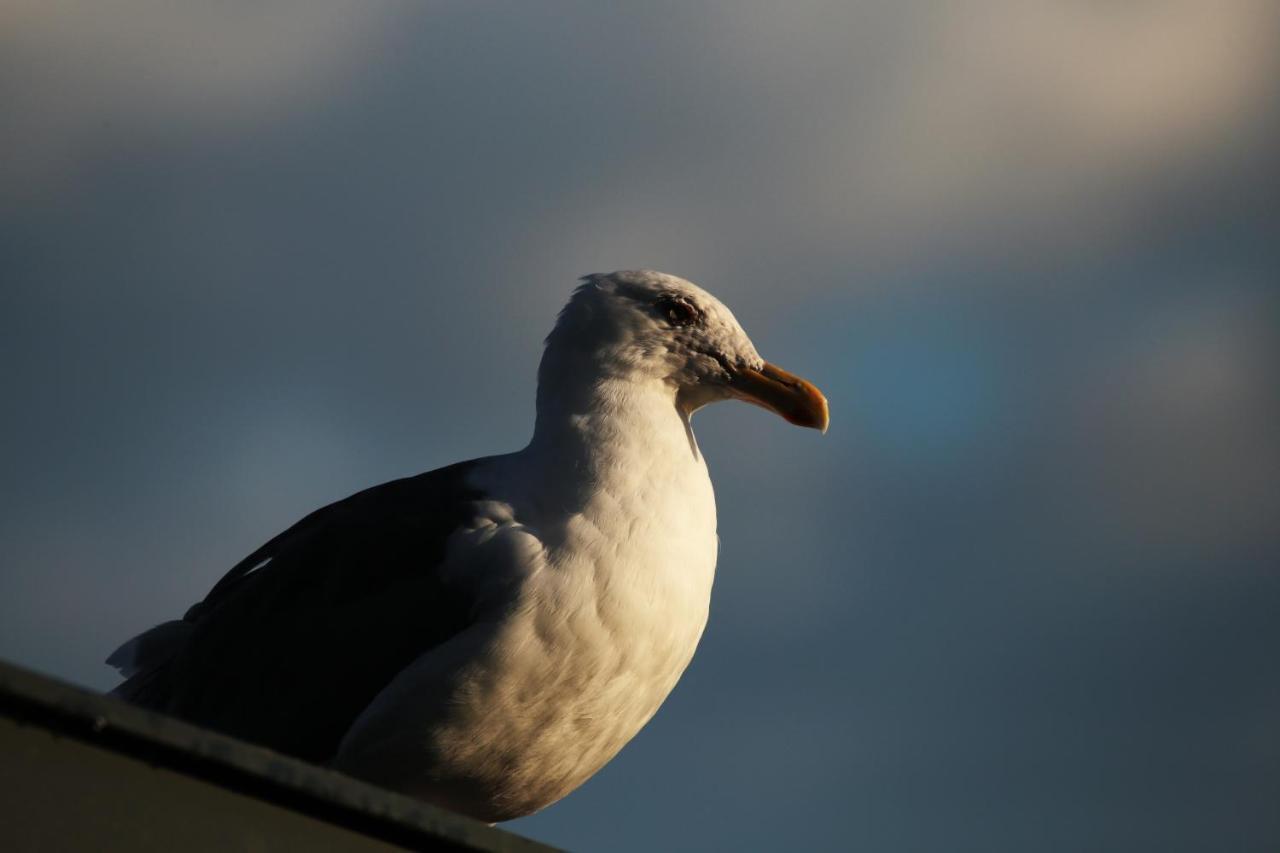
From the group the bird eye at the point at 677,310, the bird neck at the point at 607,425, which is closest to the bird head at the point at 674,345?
the bird eye at the point at 677,310

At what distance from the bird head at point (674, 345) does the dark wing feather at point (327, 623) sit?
0.77m

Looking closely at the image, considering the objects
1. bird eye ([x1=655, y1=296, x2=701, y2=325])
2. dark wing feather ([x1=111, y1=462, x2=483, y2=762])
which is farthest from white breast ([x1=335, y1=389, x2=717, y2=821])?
bird eye ([x1=655, y1=296, x2=701, y2=325])

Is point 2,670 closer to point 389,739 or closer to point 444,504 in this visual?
point 389,739

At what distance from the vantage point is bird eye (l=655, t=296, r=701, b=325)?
6.50 meters

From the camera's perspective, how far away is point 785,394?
6555mm

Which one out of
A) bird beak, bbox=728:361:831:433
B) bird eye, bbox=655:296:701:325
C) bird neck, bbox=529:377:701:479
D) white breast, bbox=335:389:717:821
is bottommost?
white breast, bbox=335:389:717:821

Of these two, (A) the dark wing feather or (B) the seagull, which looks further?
(A) the dark wing feather

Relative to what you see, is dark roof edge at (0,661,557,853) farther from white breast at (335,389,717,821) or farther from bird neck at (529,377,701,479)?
bird neck at (529,377,701,479)

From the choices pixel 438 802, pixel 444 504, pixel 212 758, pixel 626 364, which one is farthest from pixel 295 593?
pixel 212 758

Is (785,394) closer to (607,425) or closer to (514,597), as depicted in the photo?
(607,425)

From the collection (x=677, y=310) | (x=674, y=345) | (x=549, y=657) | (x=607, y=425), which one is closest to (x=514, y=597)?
(x=549, y=657)

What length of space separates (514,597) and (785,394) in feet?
6.04

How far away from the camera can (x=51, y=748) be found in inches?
96.7

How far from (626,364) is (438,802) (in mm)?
1981
